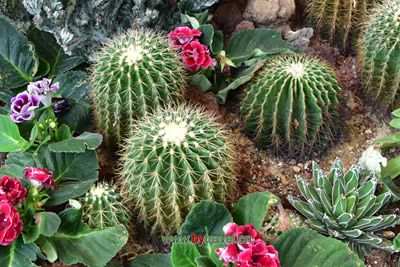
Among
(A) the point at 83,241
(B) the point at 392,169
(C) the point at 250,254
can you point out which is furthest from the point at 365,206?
(A) the point at 83,241

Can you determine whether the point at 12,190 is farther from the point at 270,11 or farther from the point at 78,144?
the point at 270,11

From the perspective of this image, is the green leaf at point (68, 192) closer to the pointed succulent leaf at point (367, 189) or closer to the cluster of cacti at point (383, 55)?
the pointed succulent leaf at point (367, 189)

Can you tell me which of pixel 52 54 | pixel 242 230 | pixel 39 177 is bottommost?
pixel 242 230

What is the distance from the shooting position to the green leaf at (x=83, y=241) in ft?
6.61

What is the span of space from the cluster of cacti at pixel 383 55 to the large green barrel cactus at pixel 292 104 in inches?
8.5

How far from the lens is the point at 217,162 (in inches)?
83.1

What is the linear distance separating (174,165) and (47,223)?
1.50 feet

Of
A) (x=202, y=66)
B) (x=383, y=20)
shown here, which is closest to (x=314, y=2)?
(x=383, y=20)

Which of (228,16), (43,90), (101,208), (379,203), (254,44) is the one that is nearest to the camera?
(101,208)

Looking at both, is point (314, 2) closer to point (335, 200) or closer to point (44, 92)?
point (335, 200)

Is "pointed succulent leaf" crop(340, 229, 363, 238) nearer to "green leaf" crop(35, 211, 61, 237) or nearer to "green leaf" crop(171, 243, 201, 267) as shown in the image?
"green leaf" crop(171, 243, 201, 267)

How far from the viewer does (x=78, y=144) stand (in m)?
2.21

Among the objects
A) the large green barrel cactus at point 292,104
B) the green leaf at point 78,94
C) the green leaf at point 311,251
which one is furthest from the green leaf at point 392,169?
the green leaf at point 78,94

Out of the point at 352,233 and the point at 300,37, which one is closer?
the point at 352,233
